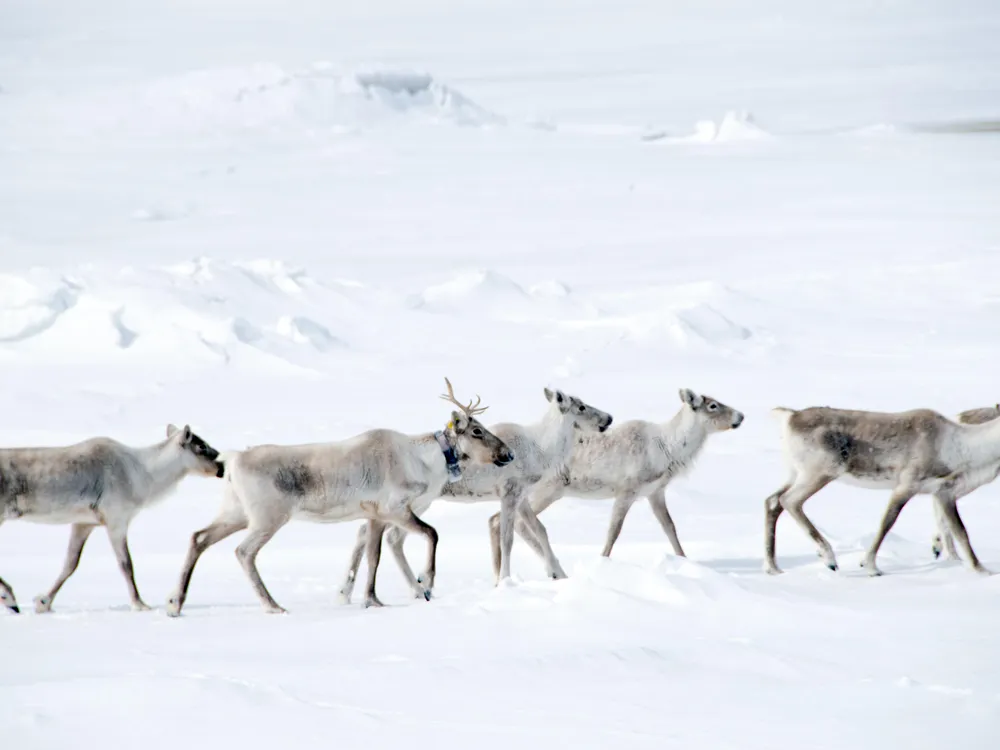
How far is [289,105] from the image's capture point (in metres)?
56.8

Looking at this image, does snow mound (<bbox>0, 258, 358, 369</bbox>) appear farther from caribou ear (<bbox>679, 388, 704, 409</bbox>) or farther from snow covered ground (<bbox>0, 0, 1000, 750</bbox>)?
caribou ear (<bbox>679, 388, 704, 409</bbox>)

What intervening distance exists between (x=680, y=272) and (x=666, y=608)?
26.4 m

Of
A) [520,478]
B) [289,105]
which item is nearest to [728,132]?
[289,105]

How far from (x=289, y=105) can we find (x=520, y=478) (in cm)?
4884

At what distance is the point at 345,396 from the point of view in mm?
22359

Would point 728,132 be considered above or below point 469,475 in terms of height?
above

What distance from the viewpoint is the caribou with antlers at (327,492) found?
30.2ft

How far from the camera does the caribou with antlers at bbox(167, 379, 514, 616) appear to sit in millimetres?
9195

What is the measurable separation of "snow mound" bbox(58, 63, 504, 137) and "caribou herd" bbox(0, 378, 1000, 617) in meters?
46.8

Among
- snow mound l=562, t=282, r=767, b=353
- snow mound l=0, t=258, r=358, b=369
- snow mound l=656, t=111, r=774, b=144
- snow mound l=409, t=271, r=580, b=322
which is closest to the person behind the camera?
snow mound l=0, t=258, r=358, b=369

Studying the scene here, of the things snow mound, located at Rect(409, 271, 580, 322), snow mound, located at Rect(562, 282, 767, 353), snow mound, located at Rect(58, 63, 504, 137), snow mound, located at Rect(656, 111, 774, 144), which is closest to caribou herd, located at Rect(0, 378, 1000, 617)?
snow mound, located at Rect(562, 282, 767, 353)

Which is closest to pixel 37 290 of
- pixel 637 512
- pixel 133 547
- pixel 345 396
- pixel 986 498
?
pixel 345 396

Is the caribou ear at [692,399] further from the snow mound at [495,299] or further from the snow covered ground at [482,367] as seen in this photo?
the snow mound at [495,299]

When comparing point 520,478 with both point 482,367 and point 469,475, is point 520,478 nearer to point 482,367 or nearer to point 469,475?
point 469,475
